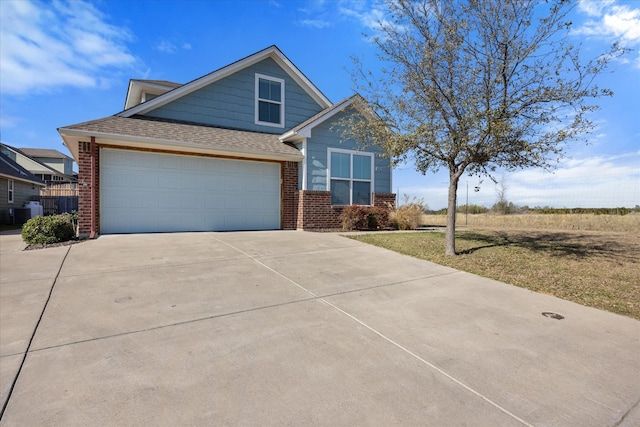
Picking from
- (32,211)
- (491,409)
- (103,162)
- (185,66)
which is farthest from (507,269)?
(32,211)

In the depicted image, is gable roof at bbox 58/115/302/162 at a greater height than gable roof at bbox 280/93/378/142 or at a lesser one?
lesser

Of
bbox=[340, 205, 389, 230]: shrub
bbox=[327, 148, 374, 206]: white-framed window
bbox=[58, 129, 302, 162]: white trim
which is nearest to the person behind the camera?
bbox=[58, 129, 302, 162]: white trim

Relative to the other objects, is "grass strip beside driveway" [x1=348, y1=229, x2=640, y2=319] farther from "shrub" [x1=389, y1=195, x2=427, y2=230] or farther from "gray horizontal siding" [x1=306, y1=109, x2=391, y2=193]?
"gray horizontal siding" [x1=306, y1=109, x2=391, y2=193]

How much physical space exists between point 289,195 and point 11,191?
18.3 metres

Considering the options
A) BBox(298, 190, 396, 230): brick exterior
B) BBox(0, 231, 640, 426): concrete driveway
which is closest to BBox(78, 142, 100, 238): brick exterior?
BBox(0, 231, 640, 426): concrete driveway

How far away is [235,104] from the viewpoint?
39.7 feet

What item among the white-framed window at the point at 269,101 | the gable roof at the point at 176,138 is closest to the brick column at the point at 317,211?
the gable roof at the point at 176,138

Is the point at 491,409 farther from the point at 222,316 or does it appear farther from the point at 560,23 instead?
the point at 560,23

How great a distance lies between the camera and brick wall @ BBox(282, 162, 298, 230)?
11.6 metres

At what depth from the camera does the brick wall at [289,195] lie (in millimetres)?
11562

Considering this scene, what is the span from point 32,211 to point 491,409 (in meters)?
Answer: 23.7

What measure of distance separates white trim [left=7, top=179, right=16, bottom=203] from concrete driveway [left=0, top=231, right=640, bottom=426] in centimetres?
1770

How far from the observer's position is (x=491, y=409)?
2176mm

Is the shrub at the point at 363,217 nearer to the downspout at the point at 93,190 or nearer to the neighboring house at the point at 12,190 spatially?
the downspout at the point at 93,190
